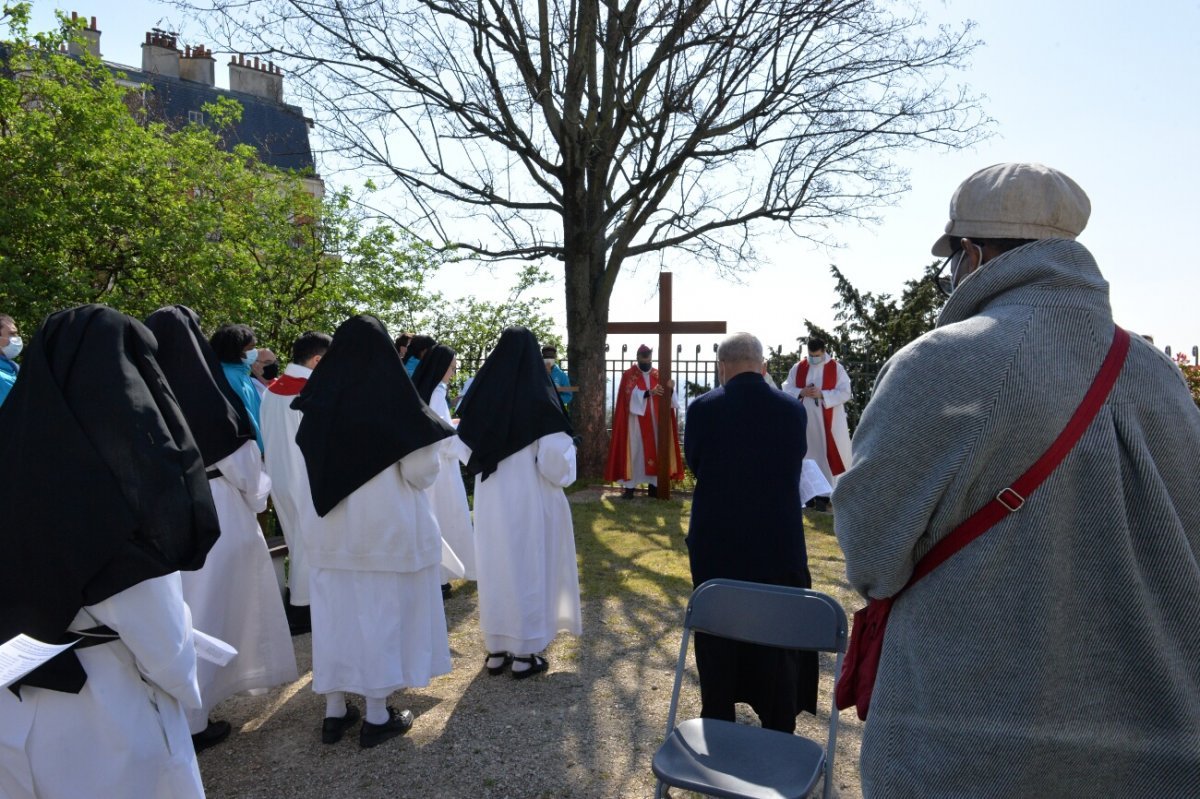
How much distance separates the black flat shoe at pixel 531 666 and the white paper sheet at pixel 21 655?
3.25m

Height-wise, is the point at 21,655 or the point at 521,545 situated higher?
the point at 21,655

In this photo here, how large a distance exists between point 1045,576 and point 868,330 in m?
15.5

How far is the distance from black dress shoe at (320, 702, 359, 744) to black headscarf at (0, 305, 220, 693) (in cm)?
211

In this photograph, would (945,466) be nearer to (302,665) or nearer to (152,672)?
(152,672)

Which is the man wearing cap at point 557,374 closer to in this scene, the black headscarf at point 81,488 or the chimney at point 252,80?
the black headscarf at point 81,488

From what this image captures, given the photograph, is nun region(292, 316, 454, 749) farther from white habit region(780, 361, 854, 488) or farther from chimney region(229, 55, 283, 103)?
chimney region(229, 55, 283, 103)

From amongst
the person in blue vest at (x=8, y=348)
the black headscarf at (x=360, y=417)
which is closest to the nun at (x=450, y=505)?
the black headscarf at (x=360, y=417)

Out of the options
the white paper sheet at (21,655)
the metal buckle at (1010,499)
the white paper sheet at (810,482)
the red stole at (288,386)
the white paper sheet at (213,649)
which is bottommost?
the white paper sheet at (213,649)

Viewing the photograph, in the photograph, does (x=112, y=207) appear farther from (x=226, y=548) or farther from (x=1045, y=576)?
(x=1045, y=576)

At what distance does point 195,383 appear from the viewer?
436cm

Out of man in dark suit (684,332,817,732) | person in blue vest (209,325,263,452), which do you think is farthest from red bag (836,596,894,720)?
person in blue vest (209,325,263,452)

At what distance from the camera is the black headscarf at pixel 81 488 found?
7.95ft

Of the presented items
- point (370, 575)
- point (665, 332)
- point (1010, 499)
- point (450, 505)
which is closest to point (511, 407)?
point (370, 575)

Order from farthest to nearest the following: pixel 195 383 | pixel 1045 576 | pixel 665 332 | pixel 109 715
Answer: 1. pixel 665 332
2. pixel 195 383
3. pixel 109 715
4. pixel 1045 576
